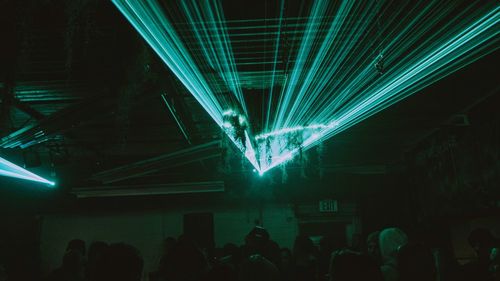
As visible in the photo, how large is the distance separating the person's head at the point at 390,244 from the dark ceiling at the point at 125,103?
7.59 ft

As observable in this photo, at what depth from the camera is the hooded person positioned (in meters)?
3.25

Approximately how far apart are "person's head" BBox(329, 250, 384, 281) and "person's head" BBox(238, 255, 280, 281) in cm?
77

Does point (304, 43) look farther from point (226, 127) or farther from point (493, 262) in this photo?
point (493, 262)

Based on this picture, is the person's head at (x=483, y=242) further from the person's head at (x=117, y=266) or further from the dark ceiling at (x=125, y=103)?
the person's head at (x=117, y=266)

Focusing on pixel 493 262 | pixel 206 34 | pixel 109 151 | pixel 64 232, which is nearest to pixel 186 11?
pixel 206 34

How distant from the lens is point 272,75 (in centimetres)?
523

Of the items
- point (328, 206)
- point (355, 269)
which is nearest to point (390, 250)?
point (355, 269)

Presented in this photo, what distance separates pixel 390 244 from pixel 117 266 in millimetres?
2394

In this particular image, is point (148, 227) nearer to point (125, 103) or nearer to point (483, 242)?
point (125, 103)

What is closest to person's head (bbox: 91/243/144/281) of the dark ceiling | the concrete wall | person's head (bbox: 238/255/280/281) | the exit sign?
person's head (bbox: 238/255/280/281)

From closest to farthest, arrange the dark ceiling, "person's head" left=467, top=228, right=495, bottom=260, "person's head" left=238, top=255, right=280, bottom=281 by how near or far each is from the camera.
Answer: "person's head" left=238, top=255, right=280, bottom=281 < the dark ceiling < "person's head" left=467, top=228, right=495, bottom=260

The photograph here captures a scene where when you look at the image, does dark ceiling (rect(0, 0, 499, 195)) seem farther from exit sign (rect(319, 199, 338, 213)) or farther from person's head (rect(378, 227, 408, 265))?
person's head (rect(378, 227, 408, 265))

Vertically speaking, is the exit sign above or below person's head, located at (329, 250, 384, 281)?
above

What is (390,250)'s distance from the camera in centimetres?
351
